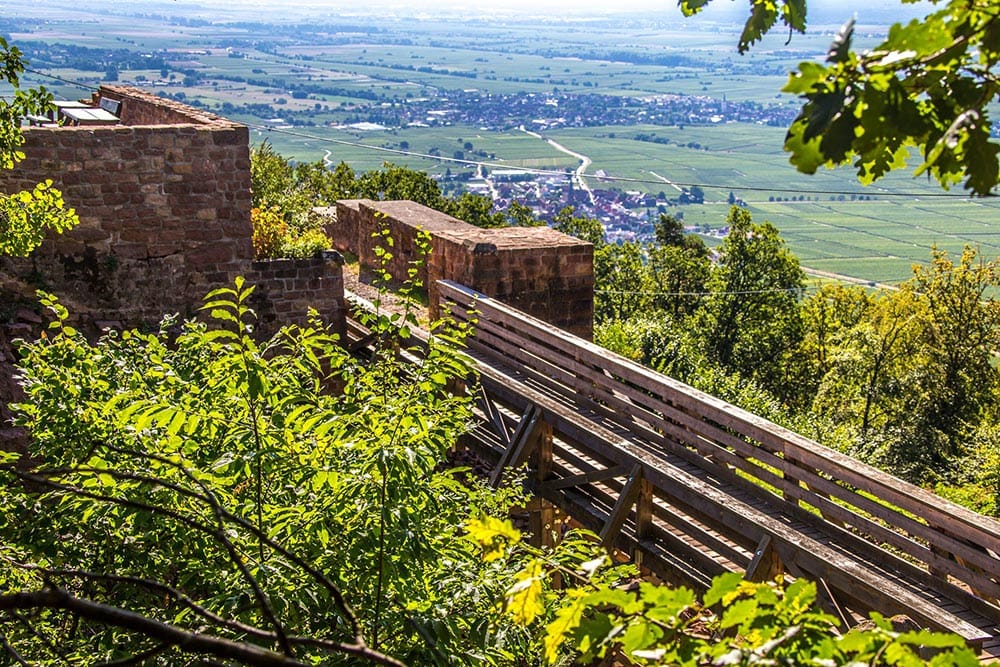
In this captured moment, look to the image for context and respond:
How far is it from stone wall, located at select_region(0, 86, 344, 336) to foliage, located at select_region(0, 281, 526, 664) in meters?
5.07

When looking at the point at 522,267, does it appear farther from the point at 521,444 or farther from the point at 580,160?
the point at 580,160

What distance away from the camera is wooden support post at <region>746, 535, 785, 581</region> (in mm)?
6348

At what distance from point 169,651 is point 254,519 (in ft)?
2.17

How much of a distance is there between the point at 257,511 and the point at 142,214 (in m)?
6.69

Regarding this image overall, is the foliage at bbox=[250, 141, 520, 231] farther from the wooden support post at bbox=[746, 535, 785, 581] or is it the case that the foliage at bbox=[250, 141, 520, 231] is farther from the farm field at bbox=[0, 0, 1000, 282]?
the farm field at bbox=[0, 0, 1000, 282]

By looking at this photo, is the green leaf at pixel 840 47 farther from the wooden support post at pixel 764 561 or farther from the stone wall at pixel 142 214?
the stone wall at pixel 142 214

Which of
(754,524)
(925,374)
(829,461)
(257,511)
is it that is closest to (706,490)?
(754,524)

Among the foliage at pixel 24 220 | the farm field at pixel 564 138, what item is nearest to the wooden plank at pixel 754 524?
the foliage at pixel 24 220

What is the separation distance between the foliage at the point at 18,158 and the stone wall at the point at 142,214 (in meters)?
2.98

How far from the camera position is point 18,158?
6633 millimetres

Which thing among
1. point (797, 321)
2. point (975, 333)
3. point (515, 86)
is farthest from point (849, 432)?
point (515, 86)

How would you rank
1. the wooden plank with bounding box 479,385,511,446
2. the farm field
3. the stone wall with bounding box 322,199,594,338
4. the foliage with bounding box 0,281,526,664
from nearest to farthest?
the foliage with bounding box 0,281,526,664
the wooden plank with bounding box 479,385,511,446
the stone wall with bounding box 322,199,594,338
the farm field

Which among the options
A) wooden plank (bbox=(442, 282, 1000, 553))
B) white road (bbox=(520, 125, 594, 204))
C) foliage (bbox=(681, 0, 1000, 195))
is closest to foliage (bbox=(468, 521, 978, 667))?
foliage (bbox=(681, 0, 1000, 195))

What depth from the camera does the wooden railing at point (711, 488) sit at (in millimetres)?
5770
